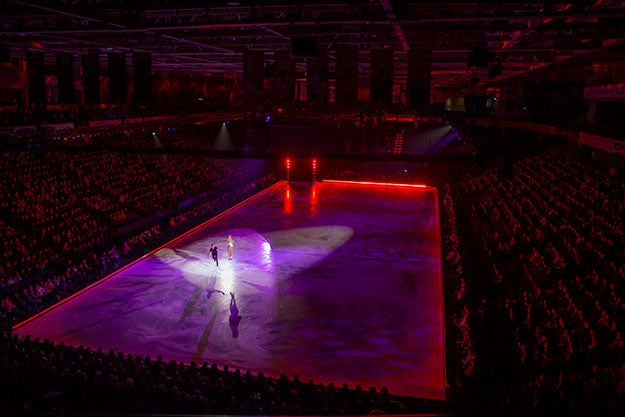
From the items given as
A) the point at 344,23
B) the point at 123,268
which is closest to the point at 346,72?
the point at 344,23

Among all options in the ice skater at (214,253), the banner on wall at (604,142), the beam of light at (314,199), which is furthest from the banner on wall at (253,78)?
the banner on wall at (604,142)

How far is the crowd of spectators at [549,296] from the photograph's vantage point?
8.33m

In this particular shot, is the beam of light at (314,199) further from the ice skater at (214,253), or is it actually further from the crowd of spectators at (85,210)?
the ice skater at (214,253)

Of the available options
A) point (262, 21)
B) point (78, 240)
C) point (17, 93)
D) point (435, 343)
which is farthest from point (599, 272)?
point (17, 93)

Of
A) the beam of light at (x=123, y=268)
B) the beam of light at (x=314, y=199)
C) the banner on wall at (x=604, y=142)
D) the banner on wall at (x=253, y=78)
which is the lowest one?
the beam of light at (x=123, y=268)

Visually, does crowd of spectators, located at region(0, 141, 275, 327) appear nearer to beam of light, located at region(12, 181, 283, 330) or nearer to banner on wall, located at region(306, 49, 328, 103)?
beam of light, located at region(12, 181, 283, 330)

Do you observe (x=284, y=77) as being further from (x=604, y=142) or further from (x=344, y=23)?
(x=604, y=142)

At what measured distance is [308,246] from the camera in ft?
66.0

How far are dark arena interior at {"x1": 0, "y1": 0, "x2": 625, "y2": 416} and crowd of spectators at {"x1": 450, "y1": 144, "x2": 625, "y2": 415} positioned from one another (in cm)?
7

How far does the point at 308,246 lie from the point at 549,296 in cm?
1005

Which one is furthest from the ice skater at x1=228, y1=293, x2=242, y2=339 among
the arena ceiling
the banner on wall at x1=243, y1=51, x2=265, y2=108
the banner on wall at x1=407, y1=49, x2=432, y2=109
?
the banner on wall at x1=407, y1=49, x2=432, y2=109

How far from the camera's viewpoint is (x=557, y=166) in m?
24.3

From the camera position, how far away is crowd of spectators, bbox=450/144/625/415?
27.3 feet

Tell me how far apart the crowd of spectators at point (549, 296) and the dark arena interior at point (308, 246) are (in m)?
0.07
